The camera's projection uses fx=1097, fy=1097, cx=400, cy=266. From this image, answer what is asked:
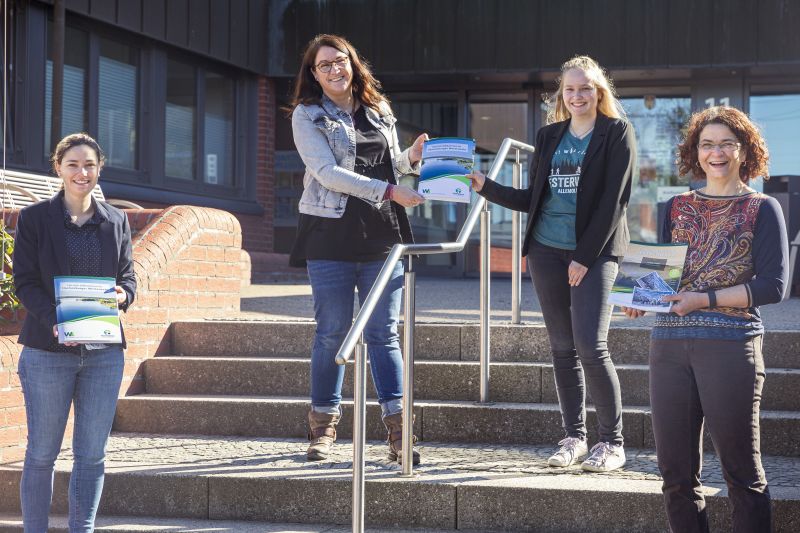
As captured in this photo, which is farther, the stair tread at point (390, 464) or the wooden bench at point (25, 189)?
the wooden bench at point (25, 189)

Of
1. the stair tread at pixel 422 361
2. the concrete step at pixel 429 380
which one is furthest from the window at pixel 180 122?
the concrete step at pixel 429 380

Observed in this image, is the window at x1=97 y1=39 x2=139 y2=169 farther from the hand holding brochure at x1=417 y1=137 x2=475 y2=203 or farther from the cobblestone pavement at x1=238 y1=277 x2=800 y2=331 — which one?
the hand holding brochure at x1=417 y1=137 x2=475 y2=203

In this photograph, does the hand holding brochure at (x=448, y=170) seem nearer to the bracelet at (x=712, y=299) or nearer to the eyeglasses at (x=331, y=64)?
the eyeglasses at (x=331, y=64)

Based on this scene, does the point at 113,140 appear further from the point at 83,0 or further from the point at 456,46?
the point at 456,46

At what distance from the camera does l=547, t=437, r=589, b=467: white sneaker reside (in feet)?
14.6

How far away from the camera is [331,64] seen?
4559mm

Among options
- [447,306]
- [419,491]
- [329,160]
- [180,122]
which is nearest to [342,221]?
[329,160]

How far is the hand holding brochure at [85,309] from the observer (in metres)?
3.70

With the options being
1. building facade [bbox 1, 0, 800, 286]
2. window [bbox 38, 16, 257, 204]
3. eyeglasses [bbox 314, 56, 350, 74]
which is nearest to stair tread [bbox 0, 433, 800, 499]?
eyeglasses [bbox 314, 56, 350, 74]

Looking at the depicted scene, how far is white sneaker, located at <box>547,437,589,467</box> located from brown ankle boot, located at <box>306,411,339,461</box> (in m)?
0.95

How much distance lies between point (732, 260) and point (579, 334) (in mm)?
1074

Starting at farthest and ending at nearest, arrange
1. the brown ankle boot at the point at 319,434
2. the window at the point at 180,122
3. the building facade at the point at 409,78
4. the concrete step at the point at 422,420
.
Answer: the window at the point at 180,122
the building facade at the point at 409,78
the concrete step at the point at 422,420
the brown ankle boot at the point at 319,434

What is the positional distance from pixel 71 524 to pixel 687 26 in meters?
8.42

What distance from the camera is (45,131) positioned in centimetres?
934
